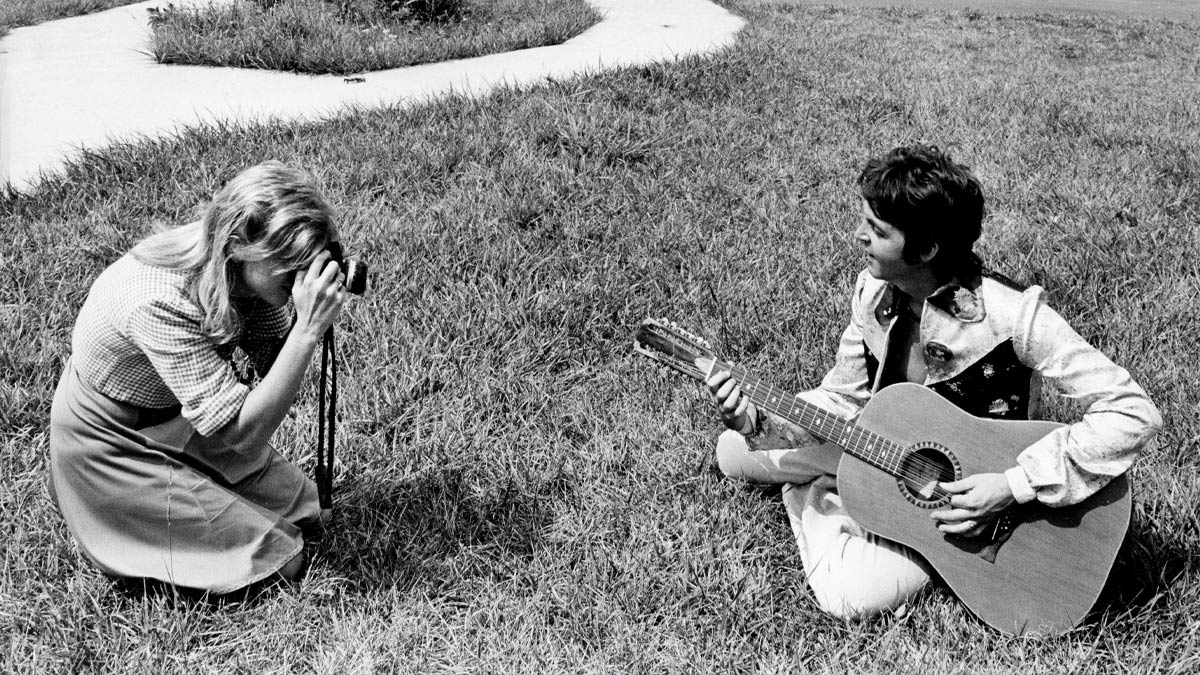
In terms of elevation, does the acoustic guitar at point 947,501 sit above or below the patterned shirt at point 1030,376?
below

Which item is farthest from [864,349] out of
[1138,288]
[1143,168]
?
[1143,168]

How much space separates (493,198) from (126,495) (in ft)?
7.87

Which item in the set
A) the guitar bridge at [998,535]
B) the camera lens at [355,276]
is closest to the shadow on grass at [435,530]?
the camera lens at [355,276]

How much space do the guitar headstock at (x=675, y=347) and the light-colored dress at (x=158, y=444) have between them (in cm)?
97

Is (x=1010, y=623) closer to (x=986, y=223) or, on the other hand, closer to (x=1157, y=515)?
(x=1157, y=515)

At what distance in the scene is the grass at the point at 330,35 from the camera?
637cm

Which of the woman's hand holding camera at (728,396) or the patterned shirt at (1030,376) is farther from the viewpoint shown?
the woman's hand holding camera at (728,396)

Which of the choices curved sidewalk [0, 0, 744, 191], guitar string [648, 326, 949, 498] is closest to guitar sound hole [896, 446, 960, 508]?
guitar string [648, 326, 949, 498]

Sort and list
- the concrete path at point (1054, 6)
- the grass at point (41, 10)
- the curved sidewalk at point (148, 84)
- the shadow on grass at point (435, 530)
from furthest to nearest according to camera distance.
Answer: the concrete path at point (1054, 6)
the grass at point (41, 10)
the curved sidewalk at point (148, 84)
the shadow on grass at point (435, 530)

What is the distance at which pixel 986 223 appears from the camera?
461 cm

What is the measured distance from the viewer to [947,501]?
243 cm

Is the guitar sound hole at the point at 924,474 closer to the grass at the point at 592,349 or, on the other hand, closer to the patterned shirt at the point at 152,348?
the grass at the point at 592,349

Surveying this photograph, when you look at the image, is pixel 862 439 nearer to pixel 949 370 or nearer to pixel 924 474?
pixel 924 474

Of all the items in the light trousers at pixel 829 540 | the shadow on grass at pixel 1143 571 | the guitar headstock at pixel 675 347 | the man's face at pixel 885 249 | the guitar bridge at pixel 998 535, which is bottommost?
the shadow on grass at pixel 1143 571
